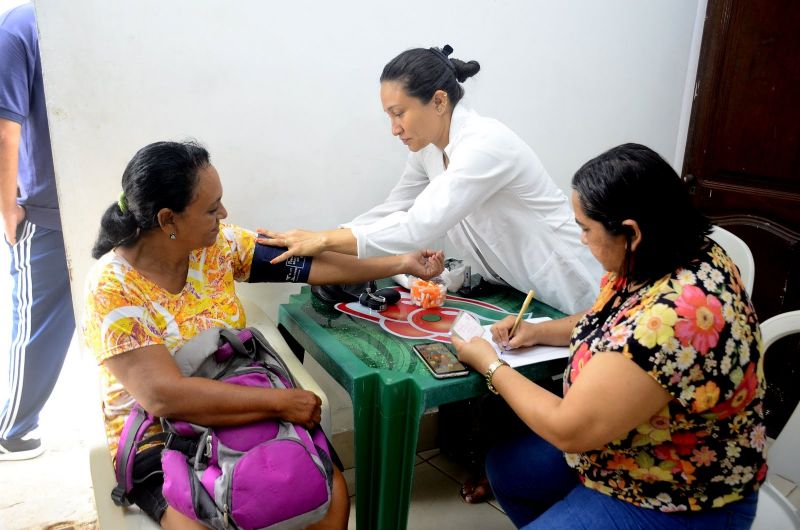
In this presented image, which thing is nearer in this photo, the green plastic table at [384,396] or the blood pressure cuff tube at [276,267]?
the green plastic table at [384,396]

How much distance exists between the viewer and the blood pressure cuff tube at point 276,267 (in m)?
1.64

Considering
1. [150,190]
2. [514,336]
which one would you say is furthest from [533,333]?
[150,190]

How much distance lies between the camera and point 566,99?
2479 millimetres

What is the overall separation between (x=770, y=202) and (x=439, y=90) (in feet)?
5.61

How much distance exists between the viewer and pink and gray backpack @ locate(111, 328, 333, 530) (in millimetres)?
1131

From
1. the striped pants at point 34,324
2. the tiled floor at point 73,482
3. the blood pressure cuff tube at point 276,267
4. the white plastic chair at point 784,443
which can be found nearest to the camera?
the white plastic chair at point 784,443

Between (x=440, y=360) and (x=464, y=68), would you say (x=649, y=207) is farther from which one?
(x=464, y=68)

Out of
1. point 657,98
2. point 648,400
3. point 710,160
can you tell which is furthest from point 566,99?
point 648,400

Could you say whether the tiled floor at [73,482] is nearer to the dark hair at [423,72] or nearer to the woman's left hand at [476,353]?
the woman's left hand at [476,353]

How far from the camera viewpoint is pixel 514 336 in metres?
1.48

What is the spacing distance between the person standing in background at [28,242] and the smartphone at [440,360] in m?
1.47

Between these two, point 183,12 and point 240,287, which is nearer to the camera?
point 183,12

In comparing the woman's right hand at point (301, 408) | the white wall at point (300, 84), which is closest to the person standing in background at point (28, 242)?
the white wall at point (300, 84)

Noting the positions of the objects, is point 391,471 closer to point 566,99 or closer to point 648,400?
point 648,400
